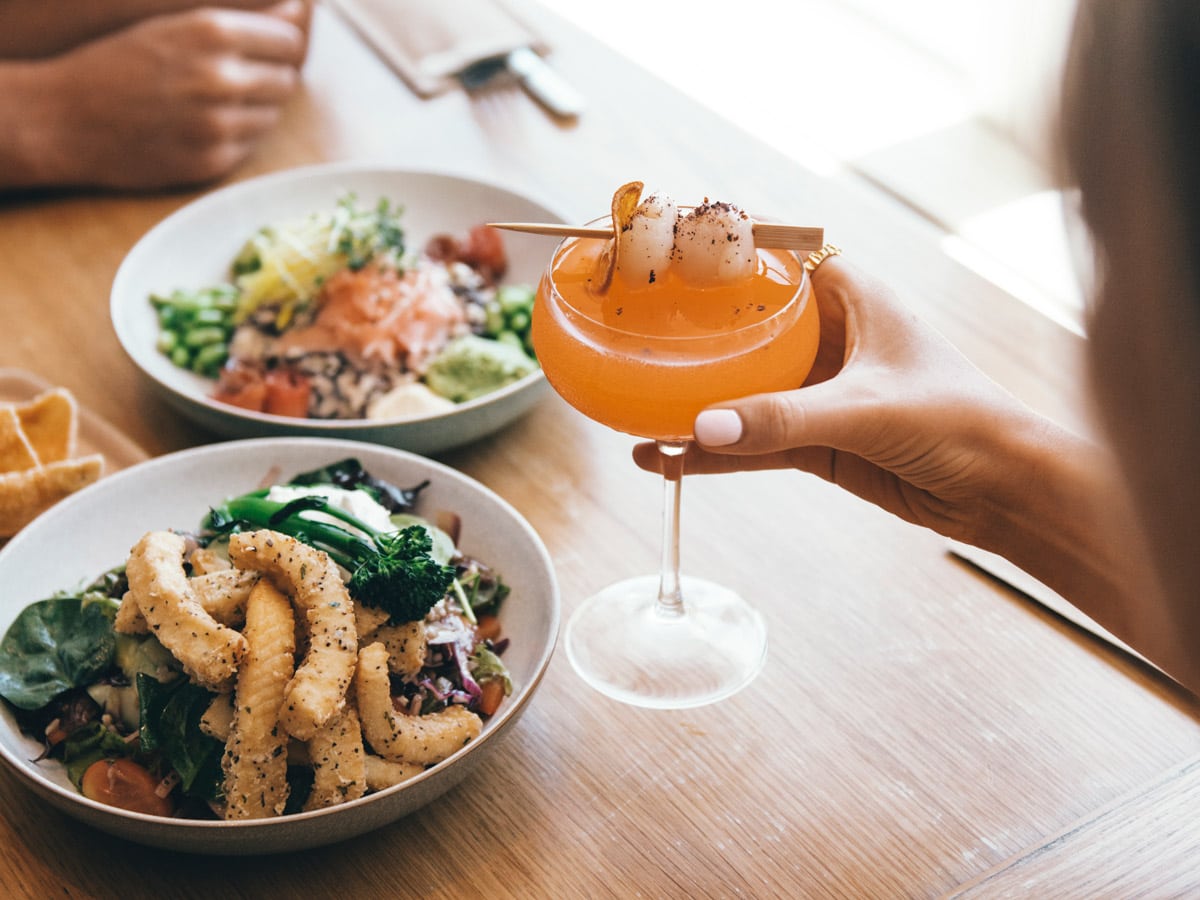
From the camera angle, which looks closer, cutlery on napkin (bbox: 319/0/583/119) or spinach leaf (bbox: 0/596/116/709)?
spinach leaf (bbox: 0/596/116/709)

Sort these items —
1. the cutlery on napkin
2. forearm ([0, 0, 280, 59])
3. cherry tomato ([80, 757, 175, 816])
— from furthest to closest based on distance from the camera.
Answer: the cutlery on napkin
forearm ([0, 0, 280, 59])
cherry tomato ([80, 757, 175, 816])

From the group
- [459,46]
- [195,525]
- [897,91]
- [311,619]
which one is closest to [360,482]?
[195,525]

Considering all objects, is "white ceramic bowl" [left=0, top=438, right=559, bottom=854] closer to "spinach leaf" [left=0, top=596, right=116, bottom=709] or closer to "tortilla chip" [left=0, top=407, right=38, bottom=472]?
"spinach leaf" [left=0, top=596, right=116, bottom=709]

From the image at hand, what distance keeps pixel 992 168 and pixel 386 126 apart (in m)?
1.64

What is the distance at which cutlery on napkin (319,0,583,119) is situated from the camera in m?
3.07

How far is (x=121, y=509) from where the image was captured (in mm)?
1784

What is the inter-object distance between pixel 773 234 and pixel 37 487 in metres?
1.24

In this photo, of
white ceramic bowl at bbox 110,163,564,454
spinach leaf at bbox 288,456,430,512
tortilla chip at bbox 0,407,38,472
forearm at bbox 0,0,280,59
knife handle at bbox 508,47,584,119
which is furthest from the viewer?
knife handle at bbox 508,47,584,119

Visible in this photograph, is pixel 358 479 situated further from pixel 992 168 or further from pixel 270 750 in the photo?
pixel 992 168

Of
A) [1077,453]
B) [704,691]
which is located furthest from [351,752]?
[1077,453]

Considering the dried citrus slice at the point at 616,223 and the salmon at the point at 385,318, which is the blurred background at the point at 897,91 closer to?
the dried citrus slice at the point at 616,223

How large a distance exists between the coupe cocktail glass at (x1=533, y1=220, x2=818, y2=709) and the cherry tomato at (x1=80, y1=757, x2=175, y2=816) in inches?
23.3

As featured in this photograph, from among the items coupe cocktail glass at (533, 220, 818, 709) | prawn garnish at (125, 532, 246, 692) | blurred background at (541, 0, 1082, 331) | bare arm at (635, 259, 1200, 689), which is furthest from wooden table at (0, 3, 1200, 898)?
blurred background at (541, 0, 1082, 331)

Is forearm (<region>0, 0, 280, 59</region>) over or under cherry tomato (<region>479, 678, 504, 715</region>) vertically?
over
